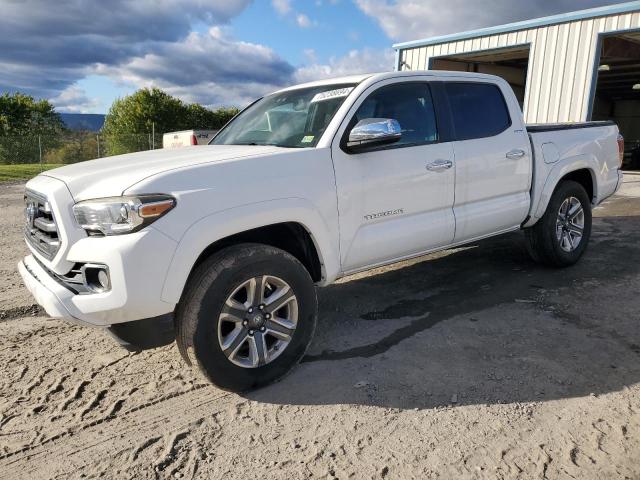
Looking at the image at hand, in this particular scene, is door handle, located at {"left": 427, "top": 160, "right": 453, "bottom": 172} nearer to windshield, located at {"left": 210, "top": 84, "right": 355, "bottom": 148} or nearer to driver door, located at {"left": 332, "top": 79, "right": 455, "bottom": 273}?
driver door, located at {"left": 332, "top": 79, "right": 455, "bottom": 273}

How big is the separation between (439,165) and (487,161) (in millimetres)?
658

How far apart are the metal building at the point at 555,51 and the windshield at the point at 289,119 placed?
1142 centimetres

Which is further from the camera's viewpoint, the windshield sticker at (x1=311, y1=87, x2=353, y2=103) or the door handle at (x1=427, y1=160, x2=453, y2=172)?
the door handle at (x1=427, y1=160, x2=453, y2=172)

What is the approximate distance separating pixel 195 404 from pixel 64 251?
114cm

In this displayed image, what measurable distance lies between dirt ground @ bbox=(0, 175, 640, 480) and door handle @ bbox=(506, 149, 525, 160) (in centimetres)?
128

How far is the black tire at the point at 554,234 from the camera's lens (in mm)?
5113

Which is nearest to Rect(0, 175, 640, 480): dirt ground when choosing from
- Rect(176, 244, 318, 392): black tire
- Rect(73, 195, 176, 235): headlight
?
Rect(176, 244, 318, 392): black tire

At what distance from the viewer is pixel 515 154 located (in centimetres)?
457

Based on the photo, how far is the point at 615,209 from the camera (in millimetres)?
9398

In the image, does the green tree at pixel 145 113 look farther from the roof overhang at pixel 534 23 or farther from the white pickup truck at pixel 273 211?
the white pickup truck at pixel 273 211

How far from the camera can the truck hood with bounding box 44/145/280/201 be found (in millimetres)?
2727

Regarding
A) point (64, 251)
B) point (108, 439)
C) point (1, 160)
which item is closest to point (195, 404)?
point (108, 439)

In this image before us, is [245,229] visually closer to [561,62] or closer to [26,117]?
[561,62]

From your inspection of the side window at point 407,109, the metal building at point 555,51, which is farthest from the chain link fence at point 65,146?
the side window at point 407,109
